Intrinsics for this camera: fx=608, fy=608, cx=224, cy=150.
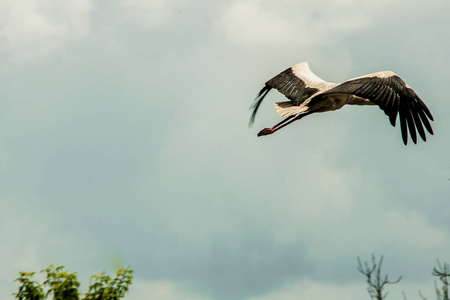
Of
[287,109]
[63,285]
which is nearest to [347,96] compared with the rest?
[287,109]

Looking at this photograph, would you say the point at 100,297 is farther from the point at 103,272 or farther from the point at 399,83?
the point at 399,83

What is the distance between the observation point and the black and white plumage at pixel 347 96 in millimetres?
11930

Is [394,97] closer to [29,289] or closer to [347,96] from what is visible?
[347,96]

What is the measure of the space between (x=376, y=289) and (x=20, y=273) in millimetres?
6402

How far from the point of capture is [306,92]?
1451 cm

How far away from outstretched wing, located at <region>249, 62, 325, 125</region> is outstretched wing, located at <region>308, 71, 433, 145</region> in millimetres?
1733

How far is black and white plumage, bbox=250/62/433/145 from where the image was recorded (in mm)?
11930

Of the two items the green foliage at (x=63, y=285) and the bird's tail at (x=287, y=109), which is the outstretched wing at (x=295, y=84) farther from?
the green foliage at (x=63, y=285)

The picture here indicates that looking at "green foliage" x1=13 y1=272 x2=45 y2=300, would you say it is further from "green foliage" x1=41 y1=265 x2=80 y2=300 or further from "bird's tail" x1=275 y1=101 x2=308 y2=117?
"bird's tail" x1=275 y1=101 x2=308 y2=117

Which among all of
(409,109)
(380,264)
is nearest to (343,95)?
(409,109)

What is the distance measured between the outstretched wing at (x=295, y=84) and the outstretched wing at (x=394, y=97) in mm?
1733

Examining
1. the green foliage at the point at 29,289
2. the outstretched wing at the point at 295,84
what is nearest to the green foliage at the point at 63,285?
the green foliage at the point at 29,289

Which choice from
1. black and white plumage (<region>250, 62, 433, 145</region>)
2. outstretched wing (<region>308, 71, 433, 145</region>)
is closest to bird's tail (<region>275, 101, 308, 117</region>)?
black and white plumage (<region>250, 62, 433, 145</region>)

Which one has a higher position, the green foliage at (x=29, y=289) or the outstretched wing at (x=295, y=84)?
the outstretched wing at (x=295, y=84)
